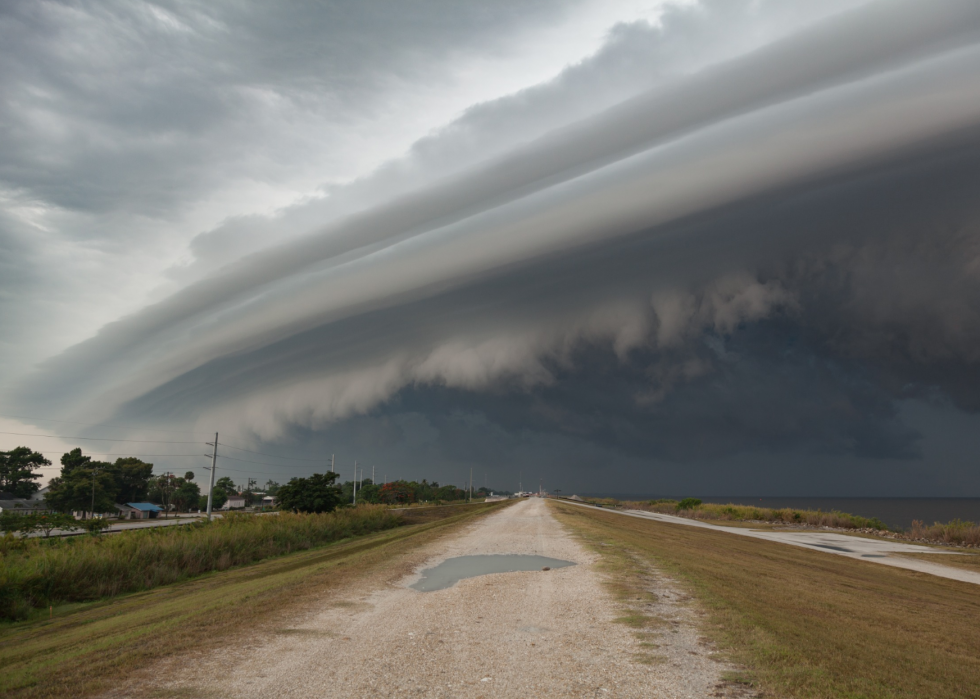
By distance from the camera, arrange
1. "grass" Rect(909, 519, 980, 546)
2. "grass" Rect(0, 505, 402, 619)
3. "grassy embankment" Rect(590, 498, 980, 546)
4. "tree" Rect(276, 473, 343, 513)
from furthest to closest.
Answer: "tree" Rect(276, 473, 343, 513)
"grassy embankment" Rect(590, 498, 980, 546)
"grass" Rect(909, 519, 980, 546)
"grass" Rect(0, 505, 402, 619)

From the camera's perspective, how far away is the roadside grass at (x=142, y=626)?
716 centimetres

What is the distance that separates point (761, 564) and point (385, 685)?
1602 centimetres

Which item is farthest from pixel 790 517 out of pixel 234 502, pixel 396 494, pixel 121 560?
pixel 234 502

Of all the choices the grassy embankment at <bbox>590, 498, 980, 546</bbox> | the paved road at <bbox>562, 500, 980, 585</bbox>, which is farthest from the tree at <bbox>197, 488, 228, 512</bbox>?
the paved road at <bbox>562, 500, 980, 585</bbox>

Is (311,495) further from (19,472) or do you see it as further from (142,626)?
(19,472)

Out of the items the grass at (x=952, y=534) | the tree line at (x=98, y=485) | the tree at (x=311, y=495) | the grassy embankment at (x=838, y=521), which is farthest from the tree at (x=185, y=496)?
the grass at (x=952, y=534)

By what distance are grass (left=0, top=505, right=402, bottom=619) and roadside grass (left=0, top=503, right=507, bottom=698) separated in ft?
2.99

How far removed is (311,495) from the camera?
45.7m

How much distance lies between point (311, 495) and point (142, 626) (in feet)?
122

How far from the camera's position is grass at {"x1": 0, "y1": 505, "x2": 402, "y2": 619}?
1577cm

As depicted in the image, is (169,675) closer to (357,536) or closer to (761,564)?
(761,564)

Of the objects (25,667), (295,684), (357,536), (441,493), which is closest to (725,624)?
(295,684)

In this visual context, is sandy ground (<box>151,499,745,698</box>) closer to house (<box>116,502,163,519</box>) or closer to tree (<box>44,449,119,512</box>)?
tree (<box>44,449,119,512</box>)

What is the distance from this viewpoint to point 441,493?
167500mm
